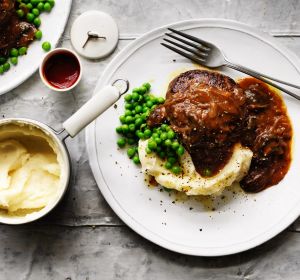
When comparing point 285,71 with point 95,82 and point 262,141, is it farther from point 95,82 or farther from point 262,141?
point 95,82

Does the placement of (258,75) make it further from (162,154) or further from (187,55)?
(162,154)

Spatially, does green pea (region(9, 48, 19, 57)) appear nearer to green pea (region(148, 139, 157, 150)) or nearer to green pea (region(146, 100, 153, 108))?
green pea (region(146, 100, 153, 108))

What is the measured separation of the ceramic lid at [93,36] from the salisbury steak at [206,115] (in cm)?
61

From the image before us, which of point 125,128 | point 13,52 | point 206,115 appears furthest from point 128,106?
point 13,52

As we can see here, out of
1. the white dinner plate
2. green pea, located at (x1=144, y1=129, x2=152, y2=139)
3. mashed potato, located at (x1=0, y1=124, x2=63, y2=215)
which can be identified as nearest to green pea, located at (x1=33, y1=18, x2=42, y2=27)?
the white dinner plate

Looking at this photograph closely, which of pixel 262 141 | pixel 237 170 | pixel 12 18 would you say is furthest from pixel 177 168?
pixel 12 18

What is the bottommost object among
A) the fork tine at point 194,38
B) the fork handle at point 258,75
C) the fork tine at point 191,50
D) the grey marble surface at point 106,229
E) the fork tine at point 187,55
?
the grey marble surface at point 106,229

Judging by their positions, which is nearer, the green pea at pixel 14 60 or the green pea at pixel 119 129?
the green pea at pixel 119 129

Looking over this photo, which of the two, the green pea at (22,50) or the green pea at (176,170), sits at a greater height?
the green pea at (22,50)

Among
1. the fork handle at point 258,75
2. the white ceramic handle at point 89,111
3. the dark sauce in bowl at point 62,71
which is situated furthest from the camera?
the dark sauce in bowl at point 62,71

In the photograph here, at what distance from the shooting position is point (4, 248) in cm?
383

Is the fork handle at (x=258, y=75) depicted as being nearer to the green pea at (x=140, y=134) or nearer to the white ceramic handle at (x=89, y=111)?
the green pea at (x=140, y=134)

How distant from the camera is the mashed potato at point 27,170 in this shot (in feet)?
11.4

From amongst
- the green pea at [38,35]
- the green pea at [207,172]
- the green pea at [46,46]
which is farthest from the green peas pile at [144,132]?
the green pea at [38,35]
